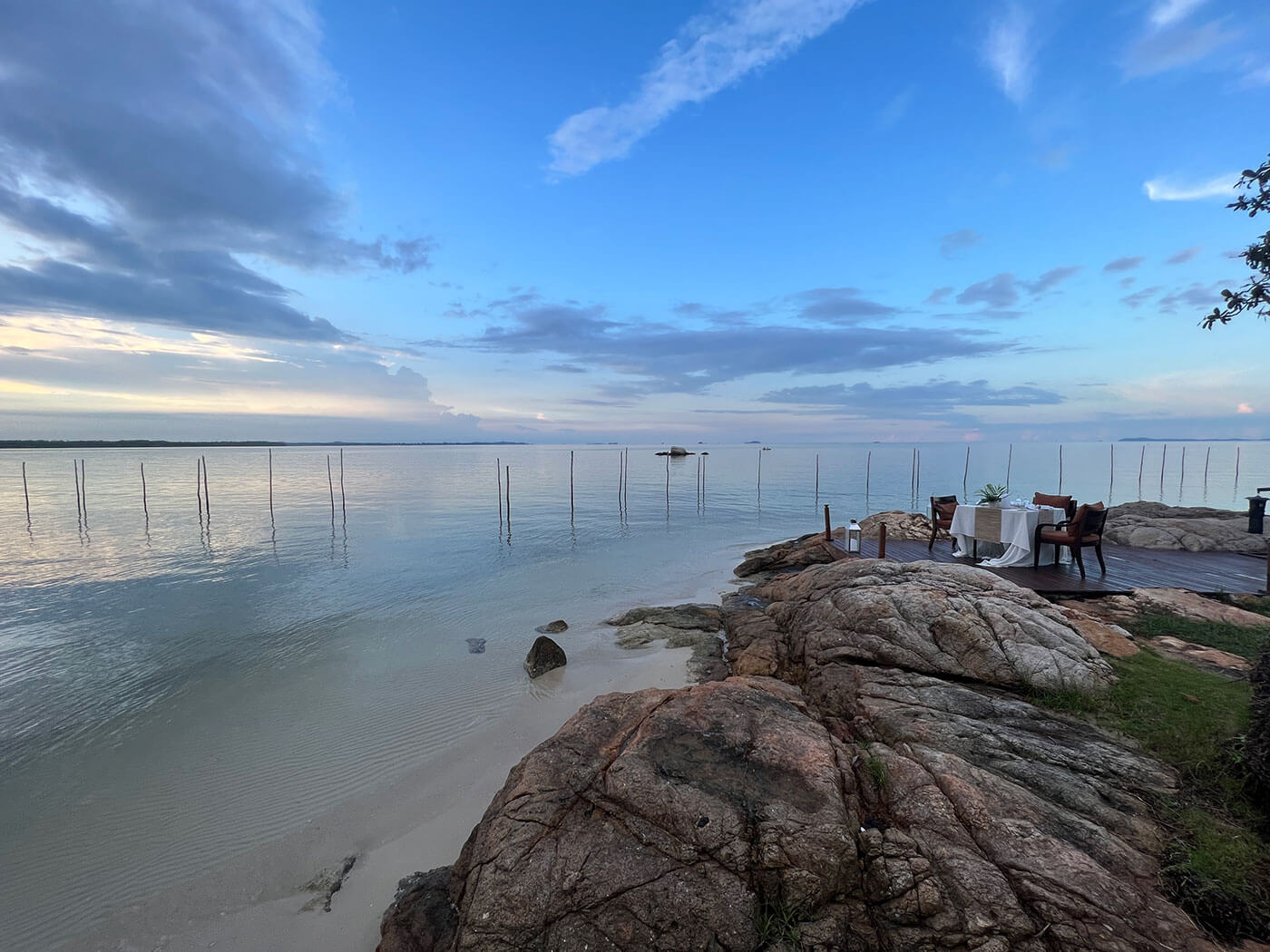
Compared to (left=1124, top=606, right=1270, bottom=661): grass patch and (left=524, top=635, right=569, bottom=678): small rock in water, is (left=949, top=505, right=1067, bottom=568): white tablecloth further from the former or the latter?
(left=524, top=635, right=569, bottom=678): small rock in water

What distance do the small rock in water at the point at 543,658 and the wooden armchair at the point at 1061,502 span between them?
10.8m

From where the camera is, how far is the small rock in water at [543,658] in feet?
30.8

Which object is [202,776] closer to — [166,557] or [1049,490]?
[166,557]

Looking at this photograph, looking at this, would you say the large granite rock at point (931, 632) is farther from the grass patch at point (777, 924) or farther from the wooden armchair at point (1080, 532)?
the wooden armchair at point (1080, 532)

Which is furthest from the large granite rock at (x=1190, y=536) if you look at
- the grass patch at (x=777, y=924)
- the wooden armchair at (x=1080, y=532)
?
the grass patch at (x=777, y=924)

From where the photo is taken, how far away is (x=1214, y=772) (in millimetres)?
3949

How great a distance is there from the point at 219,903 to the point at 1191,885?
7377 mm

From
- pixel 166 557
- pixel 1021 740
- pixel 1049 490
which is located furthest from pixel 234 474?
pixel 1049 490

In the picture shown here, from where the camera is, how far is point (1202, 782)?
3895mm

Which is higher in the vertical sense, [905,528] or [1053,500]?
[1053,500]

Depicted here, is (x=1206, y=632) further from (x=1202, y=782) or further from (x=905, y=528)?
(x=905, y=528)

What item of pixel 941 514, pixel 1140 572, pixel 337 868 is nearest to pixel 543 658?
pixel 337 868

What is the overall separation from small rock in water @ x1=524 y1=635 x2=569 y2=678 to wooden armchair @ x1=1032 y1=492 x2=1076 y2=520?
35.5 feet

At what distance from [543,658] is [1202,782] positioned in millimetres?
8270
